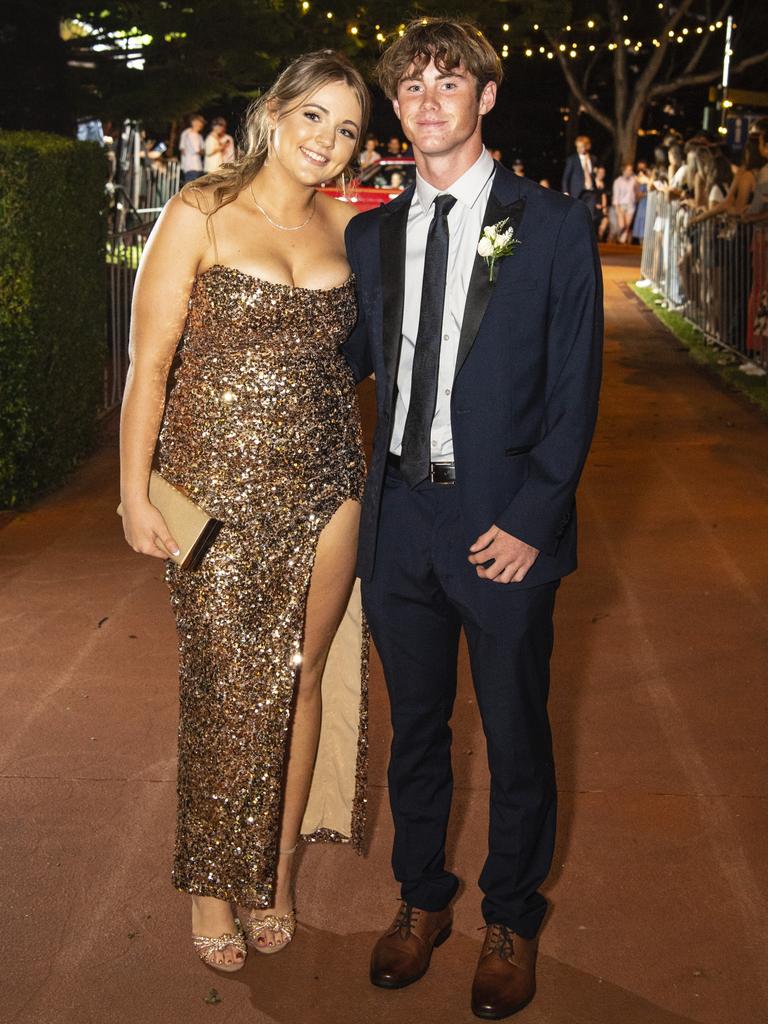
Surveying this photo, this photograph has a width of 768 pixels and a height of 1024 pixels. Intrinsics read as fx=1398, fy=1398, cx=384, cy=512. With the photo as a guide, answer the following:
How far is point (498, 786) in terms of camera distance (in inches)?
142

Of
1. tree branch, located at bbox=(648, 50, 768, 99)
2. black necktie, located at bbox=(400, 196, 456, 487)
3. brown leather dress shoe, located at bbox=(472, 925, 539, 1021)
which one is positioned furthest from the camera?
tree branch, located at bbox=(648, 50, 768, 99)

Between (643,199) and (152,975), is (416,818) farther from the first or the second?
(643,199)

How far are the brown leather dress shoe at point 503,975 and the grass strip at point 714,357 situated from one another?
8.79m

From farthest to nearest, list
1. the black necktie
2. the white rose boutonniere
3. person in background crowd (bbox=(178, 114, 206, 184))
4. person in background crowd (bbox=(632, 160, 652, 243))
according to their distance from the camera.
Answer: person in background crowd (bbox=(632, 160, 652, 243))
person in background crowd (bbox=(178, 114, 206, 184))
the black necktie
the white rose boutonniere

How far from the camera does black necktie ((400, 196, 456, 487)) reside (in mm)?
3377

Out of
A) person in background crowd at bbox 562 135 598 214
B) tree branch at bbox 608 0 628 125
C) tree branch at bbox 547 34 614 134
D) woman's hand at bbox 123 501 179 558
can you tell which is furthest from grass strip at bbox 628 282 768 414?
tree branch at bbox 547 34 614 134

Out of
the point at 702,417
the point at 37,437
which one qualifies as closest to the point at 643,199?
the point at 702,417

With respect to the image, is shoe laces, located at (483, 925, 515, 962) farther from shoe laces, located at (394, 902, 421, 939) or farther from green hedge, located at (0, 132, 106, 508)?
green hedge, located at (0, 132, 106, 508)

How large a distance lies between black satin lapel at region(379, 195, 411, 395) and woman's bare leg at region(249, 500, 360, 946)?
1.48 ft

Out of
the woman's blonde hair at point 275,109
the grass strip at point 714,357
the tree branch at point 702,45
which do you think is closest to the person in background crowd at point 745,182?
the grass strip at point 714,357

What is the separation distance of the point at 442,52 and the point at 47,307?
5783mm

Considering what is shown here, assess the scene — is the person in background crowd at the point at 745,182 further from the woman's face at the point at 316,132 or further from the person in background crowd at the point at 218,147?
the woman's face at the point at 316,132

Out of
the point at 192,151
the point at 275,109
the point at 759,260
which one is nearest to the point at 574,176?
the point at 192,151

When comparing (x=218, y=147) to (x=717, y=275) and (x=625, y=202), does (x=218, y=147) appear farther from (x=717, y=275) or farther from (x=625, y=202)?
(x=625, y=202)
